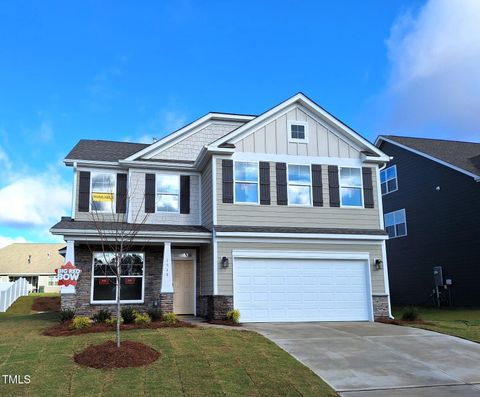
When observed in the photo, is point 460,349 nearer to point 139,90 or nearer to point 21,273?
point 139,90

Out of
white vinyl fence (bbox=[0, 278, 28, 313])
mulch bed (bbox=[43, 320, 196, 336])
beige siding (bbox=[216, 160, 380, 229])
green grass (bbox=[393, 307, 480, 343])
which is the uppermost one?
beige siding (bbox=[216, 160, 380, 229])

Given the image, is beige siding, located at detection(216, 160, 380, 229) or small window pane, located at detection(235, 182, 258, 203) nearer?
beige siding, located at detection(216, 160, 380, 229)

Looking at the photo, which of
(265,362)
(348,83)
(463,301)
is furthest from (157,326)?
(463,301)

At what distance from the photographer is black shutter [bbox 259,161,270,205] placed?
16.3 meters

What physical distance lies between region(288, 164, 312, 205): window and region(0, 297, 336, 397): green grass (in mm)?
6584

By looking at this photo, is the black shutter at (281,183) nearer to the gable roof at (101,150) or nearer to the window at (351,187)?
the window at (351,187)

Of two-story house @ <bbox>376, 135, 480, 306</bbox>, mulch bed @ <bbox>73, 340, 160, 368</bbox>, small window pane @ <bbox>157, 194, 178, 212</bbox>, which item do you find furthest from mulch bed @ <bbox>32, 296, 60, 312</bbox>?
two-story house @ <bbox>376, 135, 480, 306</bbox>

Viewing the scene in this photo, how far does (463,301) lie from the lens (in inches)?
856

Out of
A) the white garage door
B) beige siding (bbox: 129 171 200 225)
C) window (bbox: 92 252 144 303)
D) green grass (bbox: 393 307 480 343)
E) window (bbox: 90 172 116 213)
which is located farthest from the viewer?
window (bbox: 90 172 116 213)

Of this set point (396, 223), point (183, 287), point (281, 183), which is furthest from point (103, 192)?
point (396, 223)

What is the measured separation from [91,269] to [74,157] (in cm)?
422

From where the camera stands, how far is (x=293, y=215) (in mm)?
16422

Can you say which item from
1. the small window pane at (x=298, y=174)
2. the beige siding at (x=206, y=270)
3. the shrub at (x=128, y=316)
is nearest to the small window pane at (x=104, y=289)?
the shrub at (x=128, y=316)

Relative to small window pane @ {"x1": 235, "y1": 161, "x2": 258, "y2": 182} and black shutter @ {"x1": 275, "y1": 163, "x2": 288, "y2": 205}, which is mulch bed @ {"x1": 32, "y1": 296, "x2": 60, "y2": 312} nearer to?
small window pane @ {"x1": 235, "y1": 161, "x2": 258, "y2": 182}
